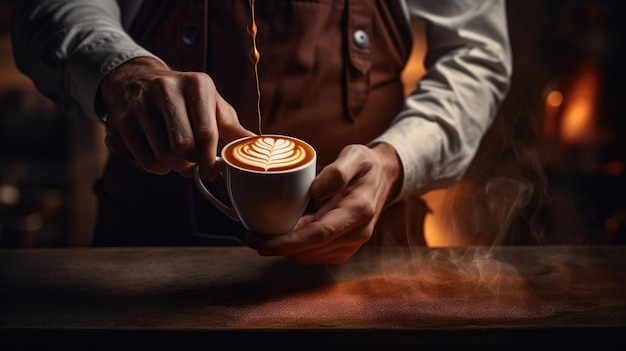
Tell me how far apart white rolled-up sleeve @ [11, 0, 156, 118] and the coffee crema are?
341 millimetres

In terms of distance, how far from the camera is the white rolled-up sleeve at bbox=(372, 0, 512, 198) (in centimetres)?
154

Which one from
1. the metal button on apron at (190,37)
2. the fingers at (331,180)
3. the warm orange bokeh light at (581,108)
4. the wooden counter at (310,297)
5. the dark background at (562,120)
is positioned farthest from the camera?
the warm orange bokeh light at (581,108)

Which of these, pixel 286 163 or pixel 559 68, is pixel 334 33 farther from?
pixel 559 68

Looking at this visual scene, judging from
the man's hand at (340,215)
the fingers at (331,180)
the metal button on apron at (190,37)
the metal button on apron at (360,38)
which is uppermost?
the metal button on apron at (360,38)

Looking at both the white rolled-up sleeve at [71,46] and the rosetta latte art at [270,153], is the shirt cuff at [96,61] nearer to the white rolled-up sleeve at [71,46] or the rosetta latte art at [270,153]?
the white rolled-up sleeve at [71,46]

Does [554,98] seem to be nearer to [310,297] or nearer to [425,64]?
[425,64]

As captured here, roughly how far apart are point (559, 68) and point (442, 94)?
1.64 m

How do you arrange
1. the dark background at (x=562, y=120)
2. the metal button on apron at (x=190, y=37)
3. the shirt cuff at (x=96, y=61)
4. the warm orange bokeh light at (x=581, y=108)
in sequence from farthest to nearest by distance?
the warm orange bokeh light at (x=581, y=108) → the dark background at (x=562, y=120) → the metal button on apron at (x=190, y=37) → the shirt cuff at (x=96, y=61)

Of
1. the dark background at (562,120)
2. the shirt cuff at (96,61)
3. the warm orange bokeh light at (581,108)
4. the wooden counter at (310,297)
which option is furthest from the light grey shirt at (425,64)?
the warm orange bokeh light at (581,108)

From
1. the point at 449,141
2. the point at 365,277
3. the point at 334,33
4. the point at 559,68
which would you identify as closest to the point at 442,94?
the point at 449,141

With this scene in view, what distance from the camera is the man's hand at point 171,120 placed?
3.61ft

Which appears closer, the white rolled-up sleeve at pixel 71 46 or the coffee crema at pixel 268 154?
the coffee crema at pixel 268 154

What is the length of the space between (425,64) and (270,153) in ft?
2.49

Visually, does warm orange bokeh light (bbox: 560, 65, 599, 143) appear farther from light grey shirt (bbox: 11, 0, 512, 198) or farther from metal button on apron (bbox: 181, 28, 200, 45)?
metal button on apron (bbox: 181, 28, 200, 45)
